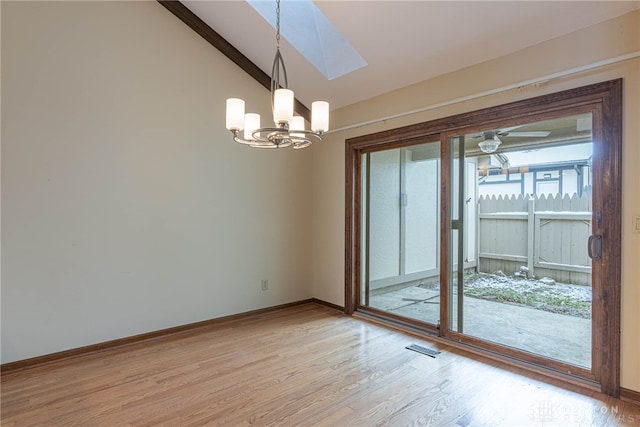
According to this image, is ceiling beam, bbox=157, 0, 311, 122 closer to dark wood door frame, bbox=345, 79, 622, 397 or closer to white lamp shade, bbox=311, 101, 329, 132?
white lamp shade, bbox=311, 101, 329, 132

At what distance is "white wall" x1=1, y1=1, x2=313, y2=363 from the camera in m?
2.75

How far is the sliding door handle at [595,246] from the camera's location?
7.82 ft

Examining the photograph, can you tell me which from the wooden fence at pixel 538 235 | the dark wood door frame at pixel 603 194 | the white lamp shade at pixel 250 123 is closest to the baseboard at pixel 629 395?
the dark wood door frame at pixel 603 194

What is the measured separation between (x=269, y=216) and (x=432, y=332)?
2.31m

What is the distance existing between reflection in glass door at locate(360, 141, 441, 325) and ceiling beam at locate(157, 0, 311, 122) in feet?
4.89

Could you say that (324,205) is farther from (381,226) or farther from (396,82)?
(396,82)

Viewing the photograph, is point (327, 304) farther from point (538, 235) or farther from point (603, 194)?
point (603, 194)

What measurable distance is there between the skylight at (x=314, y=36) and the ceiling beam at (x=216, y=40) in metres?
0.71

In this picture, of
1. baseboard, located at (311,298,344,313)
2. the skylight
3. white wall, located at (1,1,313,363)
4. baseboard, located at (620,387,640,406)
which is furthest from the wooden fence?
white wall, located at (1,1,313,363)

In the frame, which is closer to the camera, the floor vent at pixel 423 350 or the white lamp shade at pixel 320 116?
the white lamp shade at pixel 320 116

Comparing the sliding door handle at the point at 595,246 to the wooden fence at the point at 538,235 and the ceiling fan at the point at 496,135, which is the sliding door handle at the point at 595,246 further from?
the ceiling fan at the point at 496,135

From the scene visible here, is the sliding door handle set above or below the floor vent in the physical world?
above

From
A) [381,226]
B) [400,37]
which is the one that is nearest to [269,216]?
[381,226]

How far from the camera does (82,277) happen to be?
3.03m
